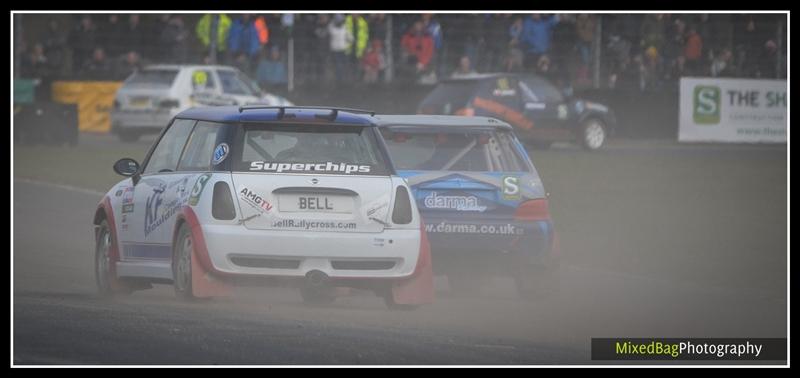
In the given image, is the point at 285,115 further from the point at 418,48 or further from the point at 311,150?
the point at 418,48

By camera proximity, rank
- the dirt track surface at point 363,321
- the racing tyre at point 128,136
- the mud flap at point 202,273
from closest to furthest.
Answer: the dirt track surface at point 363,321 < the mud flap at point 202,273 < the racing tyre at point 128,136

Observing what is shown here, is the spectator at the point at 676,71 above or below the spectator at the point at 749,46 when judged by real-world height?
below

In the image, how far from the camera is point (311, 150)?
36.0 ft

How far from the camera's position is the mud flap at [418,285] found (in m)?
10.8

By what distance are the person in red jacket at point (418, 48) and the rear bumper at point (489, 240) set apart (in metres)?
20.3

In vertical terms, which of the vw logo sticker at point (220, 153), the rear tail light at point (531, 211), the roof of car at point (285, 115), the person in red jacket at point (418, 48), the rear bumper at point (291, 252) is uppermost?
the person in red jacket at point (418, 48)

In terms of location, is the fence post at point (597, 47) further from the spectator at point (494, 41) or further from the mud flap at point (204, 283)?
the mud flap at point (204, 283)

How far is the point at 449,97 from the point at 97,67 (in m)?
8.84

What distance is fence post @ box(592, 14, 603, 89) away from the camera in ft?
106

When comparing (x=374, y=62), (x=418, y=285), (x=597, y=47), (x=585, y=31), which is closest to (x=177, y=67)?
(x=374, y=62)

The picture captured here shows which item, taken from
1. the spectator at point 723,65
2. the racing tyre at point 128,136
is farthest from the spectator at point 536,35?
the racing tyre at point 128,136

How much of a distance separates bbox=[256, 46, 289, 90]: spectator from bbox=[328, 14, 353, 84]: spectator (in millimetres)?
1243

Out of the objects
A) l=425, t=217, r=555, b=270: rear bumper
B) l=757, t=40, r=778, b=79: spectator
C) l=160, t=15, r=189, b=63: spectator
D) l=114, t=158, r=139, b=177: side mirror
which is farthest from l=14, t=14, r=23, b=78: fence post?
l=425, t=217, r=555, b=270: rear bumper
